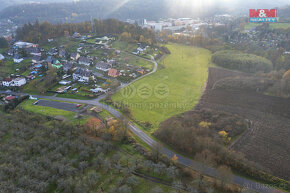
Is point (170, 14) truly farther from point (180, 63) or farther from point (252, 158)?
point (252, 158)

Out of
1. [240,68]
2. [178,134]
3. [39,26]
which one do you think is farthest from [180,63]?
[39,26]

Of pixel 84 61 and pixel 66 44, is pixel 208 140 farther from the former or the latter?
pixel 66 44

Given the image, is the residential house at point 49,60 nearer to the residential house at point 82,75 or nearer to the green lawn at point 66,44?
the green lawn at point 66,44

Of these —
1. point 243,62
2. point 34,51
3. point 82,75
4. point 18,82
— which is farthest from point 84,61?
point 243,62

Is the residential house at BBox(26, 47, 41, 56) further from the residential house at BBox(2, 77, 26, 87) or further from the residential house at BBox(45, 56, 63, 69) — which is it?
the residential house at BBox(2, 77, 26, 87)

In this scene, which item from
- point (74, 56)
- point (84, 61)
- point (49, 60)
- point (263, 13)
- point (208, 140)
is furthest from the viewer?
point (263, 13)
